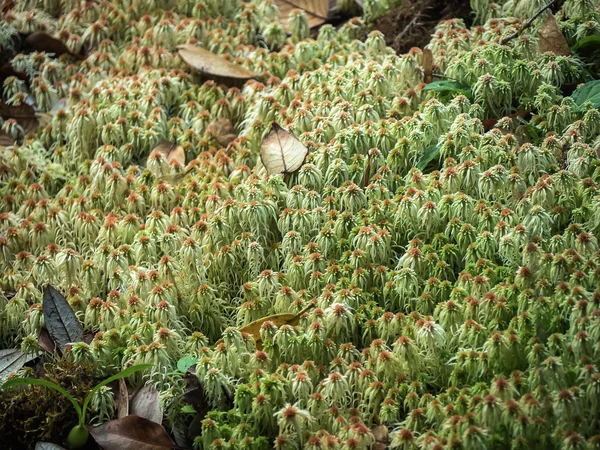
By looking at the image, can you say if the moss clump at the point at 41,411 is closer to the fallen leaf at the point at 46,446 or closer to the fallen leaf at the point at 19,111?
the fallen leaf at the point at 46,446

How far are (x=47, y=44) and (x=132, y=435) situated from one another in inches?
93.8

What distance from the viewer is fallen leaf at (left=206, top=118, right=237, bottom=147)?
→ 306 centimetres

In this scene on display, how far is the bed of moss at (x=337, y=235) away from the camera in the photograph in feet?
6.32

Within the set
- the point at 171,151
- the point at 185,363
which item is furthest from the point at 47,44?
the point at 185,363

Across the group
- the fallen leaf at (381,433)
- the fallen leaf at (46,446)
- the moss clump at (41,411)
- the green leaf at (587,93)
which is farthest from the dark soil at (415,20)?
the fallen leaf at (46,446)

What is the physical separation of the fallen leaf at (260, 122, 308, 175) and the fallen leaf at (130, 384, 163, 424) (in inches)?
37.0

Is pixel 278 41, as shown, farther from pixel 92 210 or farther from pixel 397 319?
pixel 397 319

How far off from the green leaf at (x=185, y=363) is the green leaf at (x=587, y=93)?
1.67 meters

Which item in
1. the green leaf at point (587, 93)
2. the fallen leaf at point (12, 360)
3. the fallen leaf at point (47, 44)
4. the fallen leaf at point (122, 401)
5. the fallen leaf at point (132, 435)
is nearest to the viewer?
the fallen leaf at point (132, 435)

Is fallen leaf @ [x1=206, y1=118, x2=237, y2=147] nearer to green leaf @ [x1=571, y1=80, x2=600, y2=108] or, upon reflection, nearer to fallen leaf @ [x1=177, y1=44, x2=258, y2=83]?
fallen leaf @ [x1=177, y1=44, x2=258, y2=83]

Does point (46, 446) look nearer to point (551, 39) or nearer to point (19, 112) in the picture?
point (19, 112)

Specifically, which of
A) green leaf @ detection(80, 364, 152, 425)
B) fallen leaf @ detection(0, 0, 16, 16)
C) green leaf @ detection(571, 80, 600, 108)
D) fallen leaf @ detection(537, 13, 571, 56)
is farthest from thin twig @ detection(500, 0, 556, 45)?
fallen leaf @ detection(0, 0, 16, 16)

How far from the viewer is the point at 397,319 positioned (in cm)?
212

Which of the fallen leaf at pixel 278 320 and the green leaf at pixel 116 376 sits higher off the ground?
the fallen leaf at pixel 278 320
